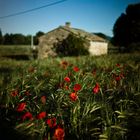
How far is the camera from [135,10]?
4434 cm

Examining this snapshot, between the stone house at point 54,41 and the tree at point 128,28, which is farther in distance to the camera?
the tree at point 128,28

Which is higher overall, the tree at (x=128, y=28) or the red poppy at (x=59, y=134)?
the tree at (x=128, y=28)

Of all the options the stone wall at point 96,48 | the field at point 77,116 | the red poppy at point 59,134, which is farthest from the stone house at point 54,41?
the red poppy at point 59,134

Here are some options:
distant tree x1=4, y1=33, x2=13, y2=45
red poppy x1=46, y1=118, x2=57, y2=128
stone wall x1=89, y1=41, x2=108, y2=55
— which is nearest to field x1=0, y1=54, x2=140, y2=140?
red poppy x1=46, y1=118, x2=57, y2=128

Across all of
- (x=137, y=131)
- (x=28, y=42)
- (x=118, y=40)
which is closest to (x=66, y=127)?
(x=137, y=131)

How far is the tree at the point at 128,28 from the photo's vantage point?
140 ft

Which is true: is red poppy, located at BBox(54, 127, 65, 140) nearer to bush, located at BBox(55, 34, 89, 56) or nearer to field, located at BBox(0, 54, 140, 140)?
field, located at BBox(0, 54, 140, 140)

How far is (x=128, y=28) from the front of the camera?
44188 mm

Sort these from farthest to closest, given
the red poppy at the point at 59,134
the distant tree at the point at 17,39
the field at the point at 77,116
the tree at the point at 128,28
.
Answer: the distant tree at the point at 17,39
the tree at the point at 128,28
the field at the point at 77,116
the red poppy at the point at 59,134

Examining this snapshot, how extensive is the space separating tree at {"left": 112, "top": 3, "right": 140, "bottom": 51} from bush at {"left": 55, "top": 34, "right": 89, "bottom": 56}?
17144 millimetres

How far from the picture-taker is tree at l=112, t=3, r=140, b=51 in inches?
1677

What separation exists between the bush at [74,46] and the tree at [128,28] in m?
17.1

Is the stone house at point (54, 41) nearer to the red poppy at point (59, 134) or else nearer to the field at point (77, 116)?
the field at point (77, 116)

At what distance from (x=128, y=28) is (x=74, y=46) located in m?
20.9
